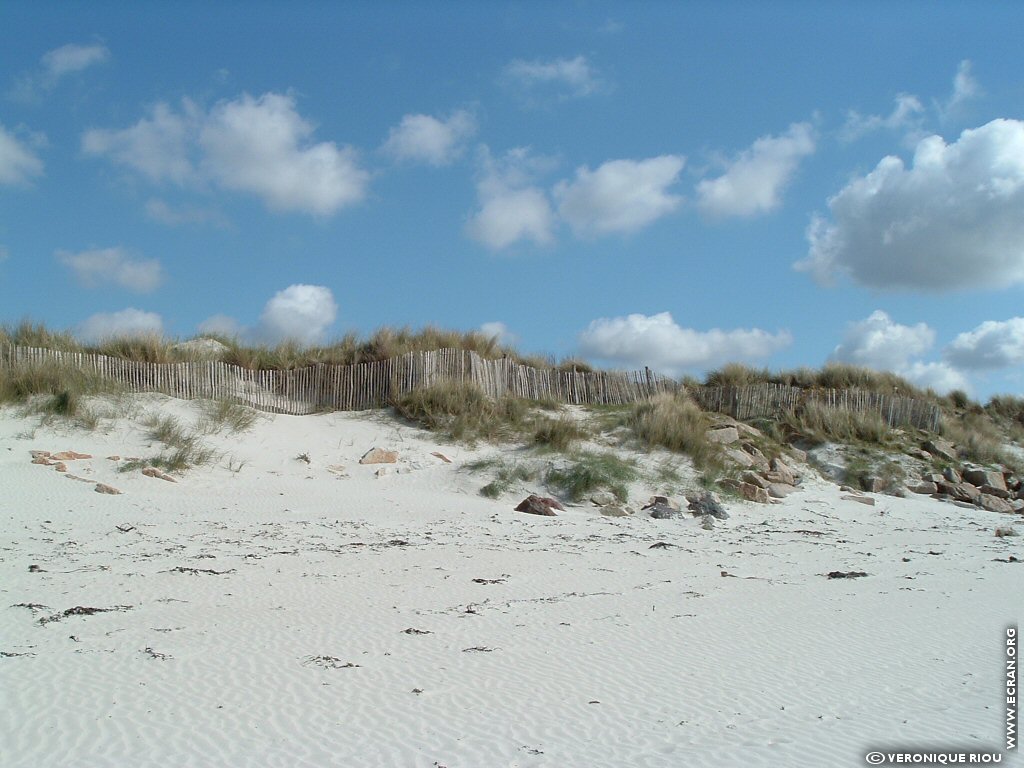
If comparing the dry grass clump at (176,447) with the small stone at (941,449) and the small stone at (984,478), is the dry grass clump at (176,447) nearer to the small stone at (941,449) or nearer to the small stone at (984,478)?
the small stone at (984,478)

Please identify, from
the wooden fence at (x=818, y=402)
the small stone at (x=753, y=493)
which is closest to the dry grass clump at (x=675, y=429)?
the small stone at (x=753, y=493)

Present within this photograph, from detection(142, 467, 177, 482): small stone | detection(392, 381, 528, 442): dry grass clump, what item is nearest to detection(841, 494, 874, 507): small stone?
detection(392, 381, 528, 442): dry grass clump

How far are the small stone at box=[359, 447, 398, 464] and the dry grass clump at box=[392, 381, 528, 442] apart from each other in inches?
Result: 49.4

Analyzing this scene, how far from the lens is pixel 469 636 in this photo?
4820 millimetres

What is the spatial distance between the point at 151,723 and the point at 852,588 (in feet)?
17.1

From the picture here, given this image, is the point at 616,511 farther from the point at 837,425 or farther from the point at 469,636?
the point at 837,425

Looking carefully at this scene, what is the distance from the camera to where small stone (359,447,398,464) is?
1226 centimetres

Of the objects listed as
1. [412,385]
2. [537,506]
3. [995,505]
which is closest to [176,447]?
[412,385]

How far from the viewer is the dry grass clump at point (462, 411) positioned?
13.4 m

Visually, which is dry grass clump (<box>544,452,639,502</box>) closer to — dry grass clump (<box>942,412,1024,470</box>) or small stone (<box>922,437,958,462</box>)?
small stone (<box>922,437,958,462</box>)

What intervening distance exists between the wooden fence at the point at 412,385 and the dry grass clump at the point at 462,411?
0.44 m

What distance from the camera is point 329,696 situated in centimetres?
374

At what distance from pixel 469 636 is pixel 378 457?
304 inches

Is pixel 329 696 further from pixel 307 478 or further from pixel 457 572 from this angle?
pixel 307 478
